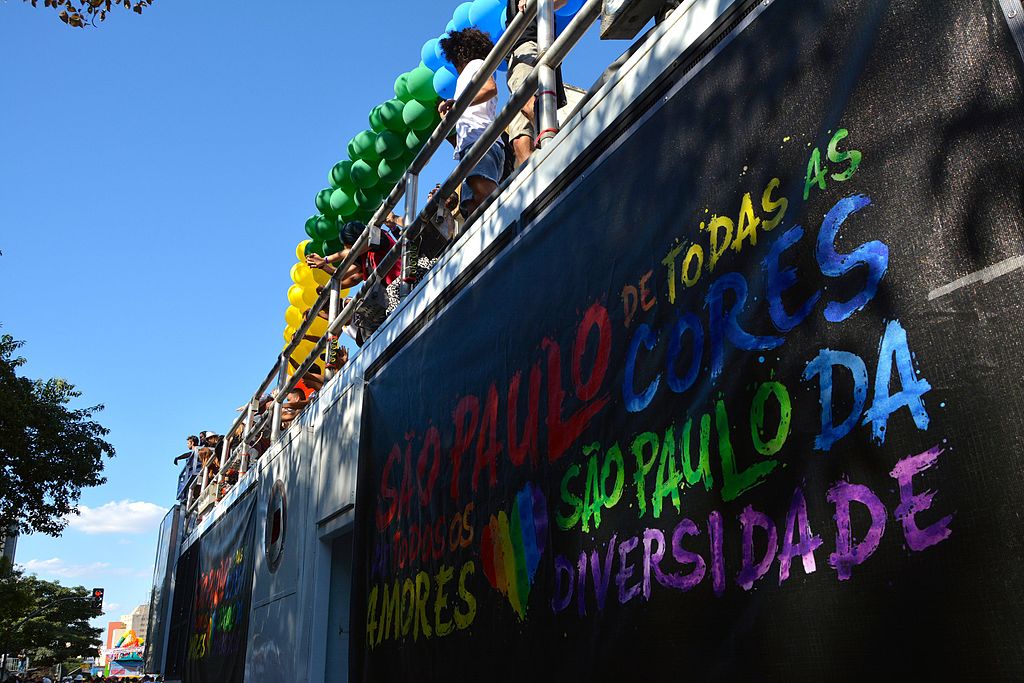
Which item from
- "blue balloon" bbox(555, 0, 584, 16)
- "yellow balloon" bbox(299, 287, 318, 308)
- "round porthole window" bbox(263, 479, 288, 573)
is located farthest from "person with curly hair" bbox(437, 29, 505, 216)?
"yellow balloon" bbox(299, 287, 318, 308)

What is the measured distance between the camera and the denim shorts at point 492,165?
5438 mm

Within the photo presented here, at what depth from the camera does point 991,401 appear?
1809mm

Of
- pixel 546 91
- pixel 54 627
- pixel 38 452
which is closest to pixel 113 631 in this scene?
pixel 54 627

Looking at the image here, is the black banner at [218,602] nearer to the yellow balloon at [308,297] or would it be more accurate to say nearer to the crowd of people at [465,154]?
the yellow balloon at [308,297]

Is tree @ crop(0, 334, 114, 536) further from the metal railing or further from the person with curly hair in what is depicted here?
the person with curly hair

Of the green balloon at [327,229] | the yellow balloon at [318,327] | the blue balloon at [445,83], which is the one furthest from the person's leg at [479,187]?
the yellow balloon at [318,327]

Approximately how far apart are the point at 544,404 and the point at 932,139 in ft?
6.07

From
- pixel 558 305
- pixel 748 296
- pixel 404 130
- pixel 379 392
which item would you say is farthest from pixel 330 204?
pixel 748 296

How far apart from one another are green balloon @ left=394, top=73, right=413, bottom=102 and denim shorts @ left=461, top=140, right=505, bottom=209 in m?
2.54

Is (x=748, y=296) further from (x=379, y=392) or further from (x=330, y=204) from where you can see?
(x=330, y=204)

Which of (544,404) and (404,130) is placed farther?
(404,130)

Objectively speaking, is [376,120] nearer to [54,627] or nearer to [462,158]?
[462,158]

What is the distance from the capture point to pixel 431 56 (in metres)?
7.75

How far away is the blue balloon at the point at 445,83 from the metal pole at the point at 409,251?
4.20 ft
